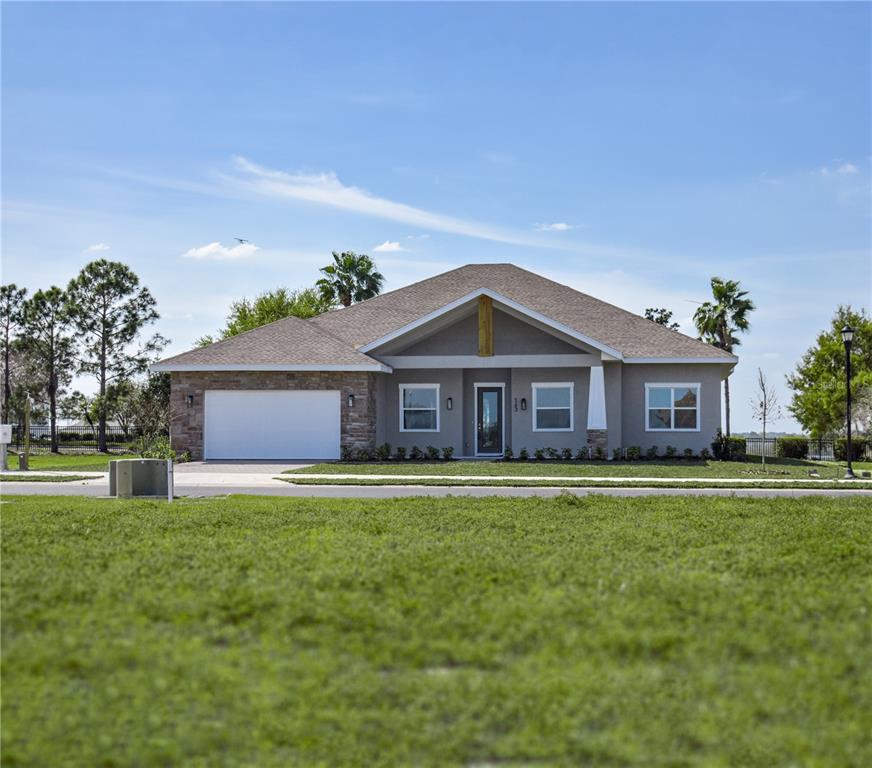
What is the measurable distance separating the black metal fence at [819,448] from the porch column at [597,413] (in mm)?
10806

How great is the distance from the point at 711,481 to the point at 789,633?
13.2 metres

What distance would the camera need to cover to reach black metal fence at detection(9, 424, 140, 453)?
41.6m

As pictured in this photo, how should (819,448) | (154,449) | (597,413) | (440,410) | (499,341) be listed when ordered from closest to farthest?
(154,449), (597,413), (499,341), (440,410), (819,448)

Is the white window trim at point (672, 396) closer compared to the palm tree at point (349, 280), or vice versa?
the white window trim at point (672, 396)

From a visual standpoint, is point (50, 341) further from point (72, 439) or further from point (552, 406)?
point (552, 406)

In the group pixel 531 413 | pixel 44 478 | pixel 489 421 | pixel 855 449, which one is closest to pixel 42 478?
pixel 44 478

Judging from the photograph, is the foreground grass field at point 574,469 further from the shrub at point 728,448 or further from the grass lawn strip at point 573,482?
the shrub at point 728,448

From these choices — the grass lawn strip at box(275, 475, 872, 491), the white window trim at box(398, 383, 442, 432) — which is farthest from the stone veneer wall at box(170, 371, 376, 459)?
the grass lawn strip at box(275, 475, 872, 491)

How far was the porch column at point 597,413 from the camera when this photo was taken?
26.7 metres

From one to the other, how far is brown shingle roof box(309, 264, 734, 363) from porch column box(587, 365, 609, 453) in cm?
163

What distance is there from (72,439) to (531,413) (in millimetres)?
28523

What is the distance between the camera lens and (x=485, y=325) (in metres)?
27.0

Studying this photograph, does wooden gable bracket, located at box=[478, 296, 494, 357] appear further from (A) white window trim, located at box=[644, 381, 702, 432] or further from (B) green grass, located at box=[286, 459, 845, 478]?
(A) white window trim, located at box=[644, 381, 702, 432]

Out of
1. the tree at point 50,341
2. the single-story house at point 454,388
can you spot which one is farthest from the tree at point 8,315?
the single-story house at point 454,388
